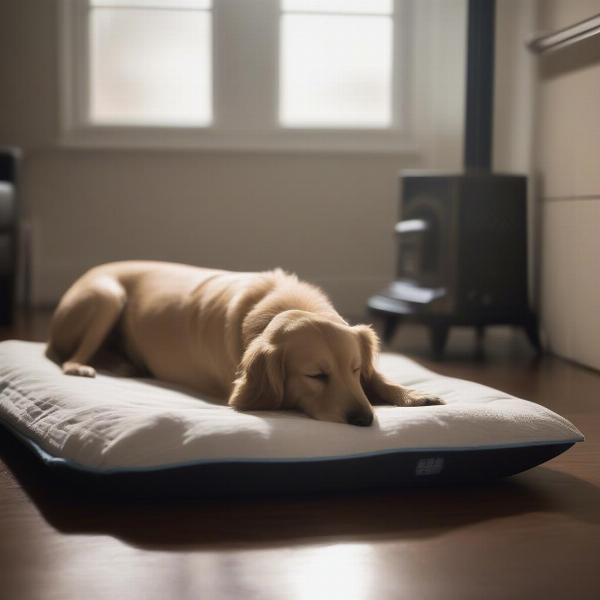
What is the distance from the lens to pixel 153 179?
5148 mm

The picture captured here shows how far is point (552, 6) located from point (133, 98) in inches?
93.5

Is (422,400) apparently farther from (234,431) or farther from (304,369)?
(234,431)

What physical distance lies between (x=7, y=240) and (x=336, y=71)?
208 cm

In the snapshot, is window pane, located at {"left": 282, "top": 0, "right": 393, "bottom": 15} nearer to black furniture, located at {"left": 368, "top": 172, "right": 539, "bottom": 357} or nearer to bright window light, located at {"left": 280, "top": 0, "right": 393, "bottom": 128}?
bright window light, located at {"left": 280, "top": 0, "right": 393, "bottom": 128}

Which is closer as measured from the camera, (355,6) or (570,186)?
(570,186)

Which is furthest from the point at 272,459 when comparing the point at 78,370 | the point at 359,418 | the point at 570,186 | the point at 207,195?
the point at 207,195

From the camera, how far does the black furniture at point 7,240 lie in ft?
14.0

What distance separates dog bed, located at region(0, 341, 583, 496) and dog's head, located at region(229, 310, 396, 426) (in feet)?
0.17

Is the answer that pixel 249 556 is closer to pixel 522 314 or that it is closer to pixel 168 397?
pixel 168 397

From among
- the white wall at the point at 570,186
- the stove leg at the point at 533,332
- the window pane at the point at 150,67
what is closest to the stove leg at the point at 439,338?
the stove leg at the point at 533,332

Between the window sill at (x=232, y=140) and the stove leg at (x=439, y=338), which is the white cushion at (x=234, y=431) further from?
the window sill at (x=232, y=140)

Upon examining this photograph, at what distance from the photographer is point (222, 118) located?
5.18 metres

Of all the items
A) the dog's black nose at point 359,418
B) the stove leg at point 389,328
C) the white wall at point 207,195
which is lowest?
the stove leg at point 389,328

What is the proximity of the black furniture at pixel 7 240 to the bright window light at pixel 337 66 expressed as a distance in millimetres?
1561
